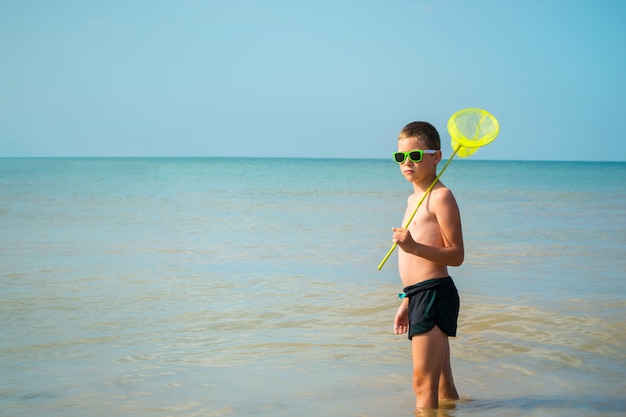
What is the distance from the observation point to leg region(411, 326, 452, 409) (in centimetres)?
312

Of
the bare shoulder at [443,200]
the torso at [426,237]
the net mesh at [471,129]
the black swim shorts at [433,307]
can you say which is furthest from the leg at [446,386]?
the net mesh at [471,129]

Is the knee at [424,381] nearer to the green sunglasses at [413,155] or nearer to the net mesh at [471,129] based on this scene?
the green sunglasses at [413,155]

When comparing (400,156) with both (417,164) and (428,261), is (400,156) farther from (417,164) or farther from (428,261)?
(428,261)

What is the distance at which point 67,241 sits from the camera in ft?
31.9

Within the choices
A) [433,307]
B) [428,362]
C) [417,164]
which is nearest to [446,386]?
[428,362]

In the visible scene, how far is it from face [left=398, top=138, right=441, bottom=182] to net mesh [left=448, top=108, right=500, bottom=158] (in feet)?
0.70

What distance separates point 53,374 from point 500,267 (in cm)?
499

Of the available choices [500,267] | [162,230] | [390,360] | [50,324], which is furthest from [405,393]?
[162,230]

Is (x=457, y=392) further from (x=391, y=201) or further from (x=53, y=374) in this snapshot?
A: (x=391, y=201)

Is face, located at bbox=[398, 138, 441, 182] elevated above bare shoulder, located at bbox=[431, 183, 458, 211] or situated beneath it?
elevated above

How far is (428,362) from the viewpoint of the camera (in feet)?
10.3

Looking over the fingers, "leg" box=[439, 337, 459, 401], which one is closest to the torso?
the fingers

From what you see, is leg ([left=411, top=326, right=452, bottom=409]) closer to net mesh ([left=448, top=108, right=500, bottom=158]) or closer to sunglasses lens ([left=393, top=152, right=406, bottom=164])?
sunglasses lens ([left=393, top=152, right=406, bottom=164])

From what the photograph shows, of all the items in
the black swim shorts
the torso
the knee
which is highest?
the torso
